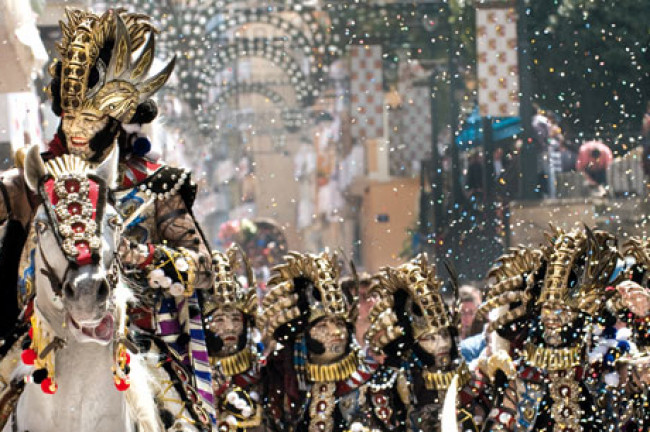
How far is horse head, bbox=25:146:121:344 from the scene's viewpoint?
5.27m

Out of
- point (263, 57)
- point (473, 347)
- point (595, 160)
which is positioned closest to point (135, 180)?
point (473, 347)

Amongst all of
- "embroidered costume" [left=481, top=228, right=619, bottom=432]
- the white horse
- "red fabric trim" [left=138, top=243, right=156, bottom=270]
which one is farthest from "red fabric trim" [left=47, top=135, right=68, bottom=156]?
"embroidered costume" [left=481, top=228, right=619, bottom=432]

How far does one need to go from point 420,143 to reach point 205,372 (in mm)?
14100

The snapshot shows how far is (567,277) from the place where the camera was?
10.3m

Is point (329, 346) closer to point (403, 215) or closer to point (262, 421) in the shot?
point (262, 421)

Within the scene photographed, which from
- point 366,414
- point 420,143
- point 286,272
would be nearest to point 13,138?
point 286,272

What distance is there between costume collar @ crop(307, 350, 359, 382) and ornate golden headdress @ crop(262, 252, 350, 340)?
26cm

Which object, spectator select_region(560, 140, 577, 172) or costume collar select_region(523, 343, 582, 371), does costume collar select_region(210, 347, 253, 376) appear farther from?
spectator select_region(560, 140, 577, 172)

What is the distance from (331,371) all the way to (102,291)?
4750mm

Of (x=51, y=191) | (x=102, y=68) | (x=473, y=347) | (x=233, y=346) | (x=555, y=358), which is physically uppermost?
→ (x=102, y=68)

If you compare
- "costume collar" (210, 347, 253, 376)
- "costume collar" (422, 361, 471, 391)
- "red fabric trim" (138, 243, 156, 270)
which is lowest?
"costume collar" (422, 361, 471, 391)

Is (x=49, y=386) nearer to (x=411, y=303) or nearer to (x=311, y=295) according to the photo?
(x=311, y=295)

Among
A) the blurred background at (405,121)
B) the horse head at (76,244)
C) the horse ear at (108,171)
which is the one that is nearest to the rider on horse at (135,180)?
the horse ear at (108,171)

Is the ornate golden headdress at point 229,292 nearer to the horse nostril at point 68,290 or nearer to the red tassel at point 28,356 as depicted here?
the red tassel at point 28,356
